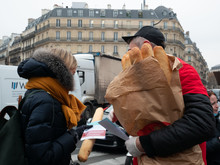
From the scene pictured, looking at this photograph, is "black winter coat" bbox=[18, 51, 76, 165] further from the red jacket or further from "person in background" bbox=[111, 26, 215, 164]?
the red jacket

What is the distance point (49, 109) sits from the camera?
1947mm

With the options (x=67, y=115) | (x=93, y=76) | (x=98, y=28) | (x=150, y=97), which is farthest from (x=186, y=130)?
(x=98, y=28)

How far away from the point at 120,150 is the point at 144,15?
195 feet

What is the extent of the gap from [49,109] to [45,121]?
→ 0.10 meters

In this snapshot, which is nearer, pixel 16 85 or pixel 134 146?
pixel 134 146

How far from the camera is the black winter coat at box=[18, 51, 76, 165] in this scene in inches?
73.2

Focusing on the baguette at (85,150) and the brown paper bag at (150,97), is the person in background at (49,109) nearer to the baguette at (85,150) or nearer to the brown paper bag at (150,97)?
the baguette at (85,150)

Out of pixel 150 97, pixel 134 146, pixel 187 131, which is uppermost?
pixel 150 97

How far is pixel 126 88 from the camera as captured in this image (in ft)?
4.64

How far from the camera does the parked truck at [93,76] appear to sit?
13529 millimetres

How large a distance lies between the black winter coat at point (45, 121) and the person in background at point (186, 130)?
70 centimetres

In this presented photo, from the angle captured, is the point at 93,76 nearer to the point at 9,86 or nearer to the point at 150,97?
the point at 9,86

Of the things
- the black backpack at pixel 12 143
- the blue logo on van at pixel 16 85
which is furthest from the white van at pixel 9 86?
the black backpack at pixel 12 143

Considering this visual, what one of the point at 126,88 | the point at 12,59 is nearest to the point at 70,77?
the point at 126,88
